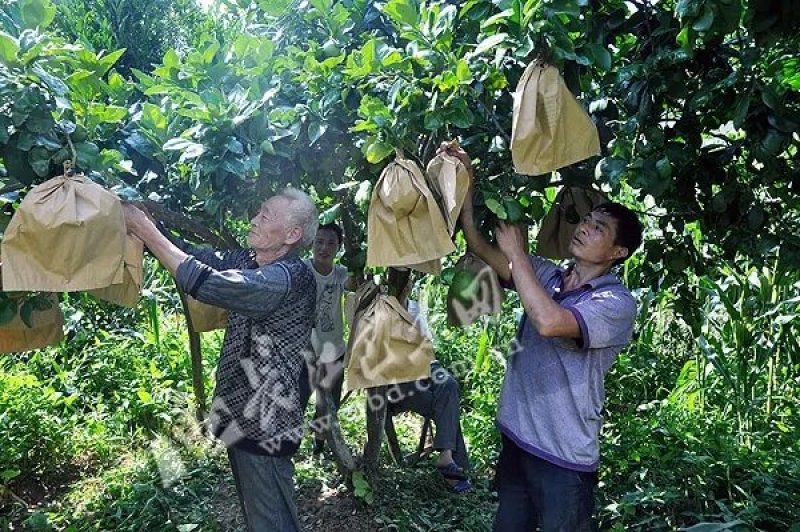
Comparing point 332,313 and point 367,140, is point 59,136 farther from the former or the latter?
point 332,313

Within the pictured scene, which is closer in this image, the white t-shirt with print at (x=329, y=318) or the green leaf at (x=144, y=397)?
the white t-shirt with print at (x=329, y=318)

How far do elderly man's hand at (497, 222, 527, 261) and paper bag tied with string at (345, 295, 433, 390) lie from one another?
34 centimetres

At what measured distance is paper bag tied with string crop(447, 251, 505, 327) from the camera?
2234 millimetres

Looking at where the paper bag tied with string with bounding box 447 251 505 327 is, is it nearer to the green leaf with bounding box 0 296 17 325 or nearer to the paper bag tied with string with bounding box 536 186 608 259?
the paper bag tied with string with bounding box 536 186 608 259

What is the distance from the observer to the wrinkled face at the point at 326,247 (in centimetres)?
324

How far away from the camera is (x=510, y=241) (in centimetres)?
205

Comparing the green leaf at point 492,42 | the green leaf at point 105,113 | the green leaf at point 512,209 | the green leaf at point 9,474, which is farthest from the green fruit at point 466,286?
the green leaf at point 9,474

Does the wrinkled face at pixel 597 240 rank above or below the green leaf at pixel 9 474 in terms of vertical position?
above

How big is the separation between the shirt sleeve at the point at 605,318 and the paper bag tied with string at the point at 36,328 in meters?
1.45

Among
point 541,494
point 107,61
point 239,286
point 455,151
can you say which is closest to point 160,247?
point 239,286

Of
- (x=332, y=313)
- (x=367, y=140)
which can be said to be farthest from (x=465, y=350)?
(x=367, y=140)

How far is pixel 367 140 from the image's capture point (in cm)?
204

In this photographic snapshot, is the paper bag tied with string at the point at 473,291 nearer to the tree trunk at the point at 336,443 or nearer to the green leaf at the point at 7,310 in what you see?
the tree trunk at the point at 336,443

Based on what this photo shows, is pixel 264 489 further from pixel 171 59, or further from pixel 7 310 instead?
pixel 171 59
